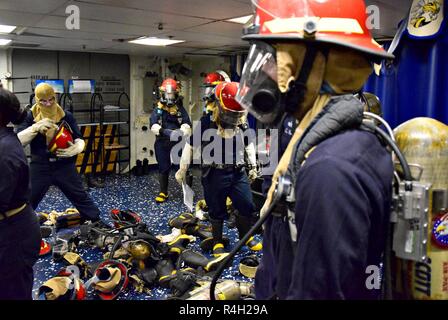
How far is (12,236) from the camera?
6.29ft

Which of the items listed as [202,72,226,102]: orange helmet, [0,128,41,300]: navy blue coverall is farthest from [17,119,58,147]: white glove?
[0,128,41,300]: navy blue coverall

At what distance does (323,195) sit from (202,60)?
735 centimetres

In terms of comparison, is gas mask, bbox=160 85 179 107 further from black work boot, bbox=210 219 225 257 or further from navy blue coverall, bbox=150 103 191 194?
black work boot, bbox=210 219 225 257

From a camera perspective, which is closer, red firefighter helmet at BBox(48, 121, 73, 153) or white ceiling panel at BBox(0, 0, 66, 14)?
white ceiling panel at BBox(0, 0, 66, 14)

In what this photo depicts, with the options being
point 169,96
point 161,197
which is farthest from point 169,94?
point 161,197

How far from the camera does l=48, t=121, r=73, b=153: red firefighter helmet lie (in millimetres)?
3682

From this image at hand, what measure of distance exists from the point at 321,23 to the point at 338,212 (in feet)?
1.53

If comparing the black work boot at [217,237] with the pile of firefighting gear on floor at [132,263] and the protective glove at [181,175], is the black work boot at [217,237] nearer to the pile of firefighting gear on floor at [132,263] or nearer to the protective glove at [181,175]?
the pile of firefighting gear on floor at [132,263]

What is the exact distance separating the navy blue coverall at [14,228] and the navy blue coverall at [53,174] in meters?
1.83

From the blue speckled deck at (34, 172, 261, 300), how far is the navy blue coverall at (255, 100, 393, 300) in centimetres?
225

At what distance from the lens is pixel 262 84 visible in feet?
3.50

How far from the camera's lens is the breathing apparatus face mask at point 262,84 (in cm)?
105

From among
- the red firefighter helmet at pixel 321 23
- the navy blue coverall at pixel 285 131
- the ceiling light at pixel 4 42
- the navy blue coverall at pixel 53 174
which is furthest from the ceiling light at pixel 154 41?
the red firefighter helmet at pixel 321 23
